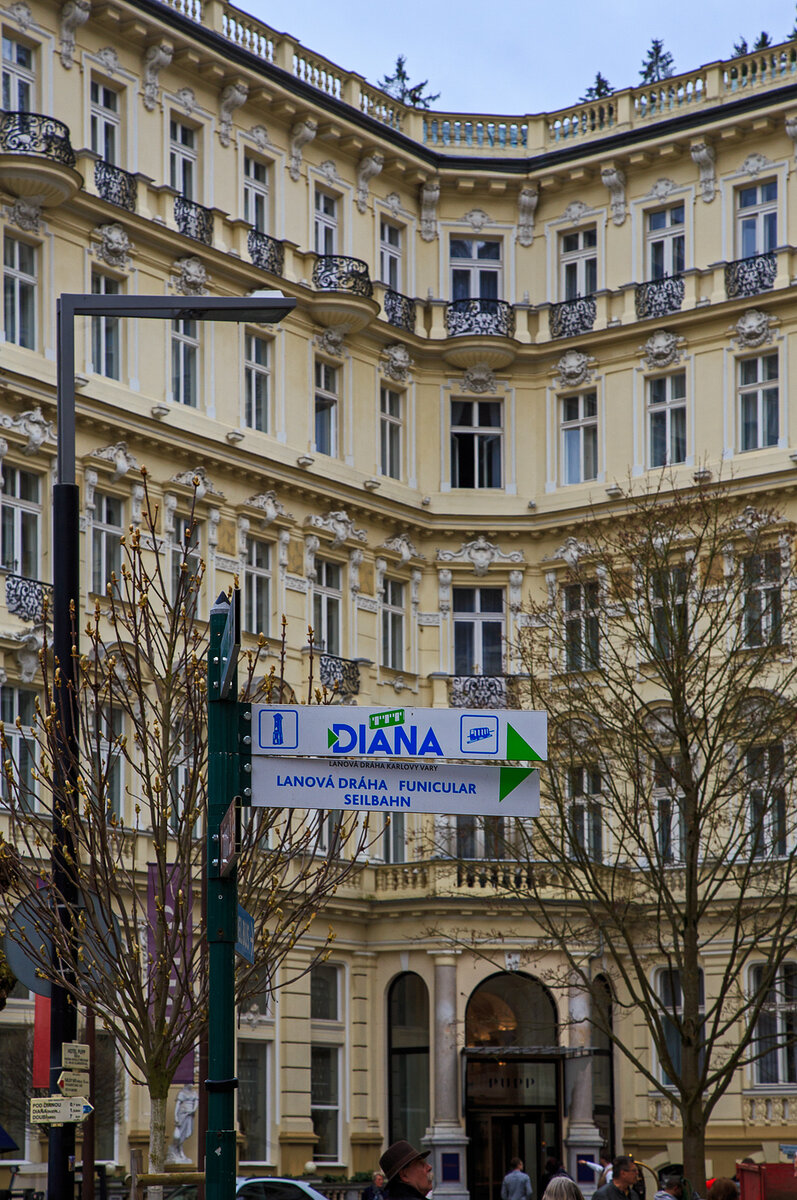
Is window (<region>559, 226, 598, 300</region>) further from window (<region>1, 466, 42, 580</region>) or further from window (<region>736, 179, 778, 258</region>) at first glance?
window (<region>1, 466, 42, 580</region>)

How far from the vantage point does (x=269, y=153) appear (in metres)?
43.6

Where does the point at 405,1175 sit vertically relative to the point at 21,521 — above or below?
below

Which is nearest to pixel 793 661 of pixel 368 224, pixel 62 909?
pixel 368 224

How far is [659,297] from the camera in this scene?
45.3m

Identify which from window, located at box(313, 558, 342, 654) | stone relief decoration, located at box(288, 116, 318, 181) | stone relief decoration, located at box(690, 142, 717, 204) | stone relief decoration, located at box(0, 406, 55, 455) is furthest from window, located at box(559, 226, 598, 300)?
stone relief decoration, located at box(0, 406, 55, 455)

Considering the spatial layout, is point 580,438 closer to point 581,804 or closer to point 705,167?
point 705,167

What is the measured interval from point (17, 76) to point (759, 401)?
17303 millimetres

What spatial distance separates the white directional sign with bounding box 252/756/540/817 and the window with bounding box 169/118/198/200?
32903 mm

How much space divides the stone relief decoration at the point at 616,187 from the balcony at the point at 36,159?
14.6 m

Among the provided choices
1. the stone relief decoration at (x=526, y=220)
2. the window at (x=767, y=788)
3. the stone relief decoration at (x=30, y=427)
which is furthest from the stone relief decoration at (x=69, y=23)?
the window at (x=767, y=788)

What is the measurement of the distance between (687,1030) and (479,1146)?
15044mm

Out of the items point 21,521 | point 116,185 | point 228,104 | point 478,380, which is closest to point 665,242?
point 478,380

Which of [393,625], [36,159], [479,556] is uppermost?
[36,159]

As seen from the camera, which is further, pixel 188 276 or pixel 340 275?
pixel 340 275
